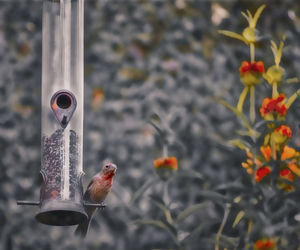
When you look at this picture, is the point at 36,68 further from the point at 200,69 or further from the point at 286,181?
the point at 286,181

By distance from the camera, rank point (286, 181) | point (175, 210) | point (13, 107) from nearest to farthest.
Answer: point (286, 181) < point (175, 210) < point (13, 107)

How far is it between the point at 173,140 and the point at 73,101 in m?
0.61

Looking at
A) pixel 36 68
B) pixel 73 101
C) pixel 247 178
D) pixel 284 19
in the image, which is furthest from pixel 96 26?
pixel 247 178

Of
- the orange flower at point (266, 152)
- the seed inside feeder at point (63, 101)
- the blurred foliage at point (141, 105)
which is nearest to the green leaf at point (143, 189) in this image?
the blurred foliage at point (141, 105)

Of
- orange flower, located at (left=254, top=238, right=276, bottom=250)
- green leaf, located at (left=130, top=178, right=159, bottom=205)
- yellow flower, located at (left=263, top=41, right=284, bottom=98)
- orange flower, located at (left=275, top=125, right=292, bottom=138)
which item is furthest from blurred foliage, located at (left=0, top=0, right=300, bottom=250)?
orange flower, located at (left=254, top=238, right=276, bottom=250)

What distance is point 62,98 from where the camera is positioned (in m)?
3.84

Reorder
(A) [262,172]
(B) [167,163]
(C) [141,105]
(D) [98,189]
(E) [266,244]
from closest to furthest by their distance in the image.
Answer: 1. (E) [266,244]
2. (A) [262,172]
3. (D) [98,189]
4. (B) [167,163]
5. (C) [141,105]

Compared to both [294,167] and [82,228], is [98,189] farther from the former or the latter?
[294,167]

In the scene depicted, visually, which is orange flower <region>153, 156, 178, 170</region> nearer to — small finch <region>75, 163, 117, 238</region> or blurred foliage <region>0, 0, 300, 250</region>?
blurred foliage <region>0, 0, 300, 250</region>

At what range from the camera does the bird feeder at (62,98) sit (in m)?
3.84

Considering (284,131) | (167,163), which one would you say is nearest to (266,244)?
(284,131)

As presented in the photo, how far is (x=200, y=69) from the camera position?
480 cm

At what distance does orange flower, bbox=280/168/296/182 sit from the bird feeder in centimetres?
63

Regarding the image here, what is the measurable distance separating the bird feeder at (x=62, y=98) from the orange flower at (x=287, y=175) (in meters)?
0.63
